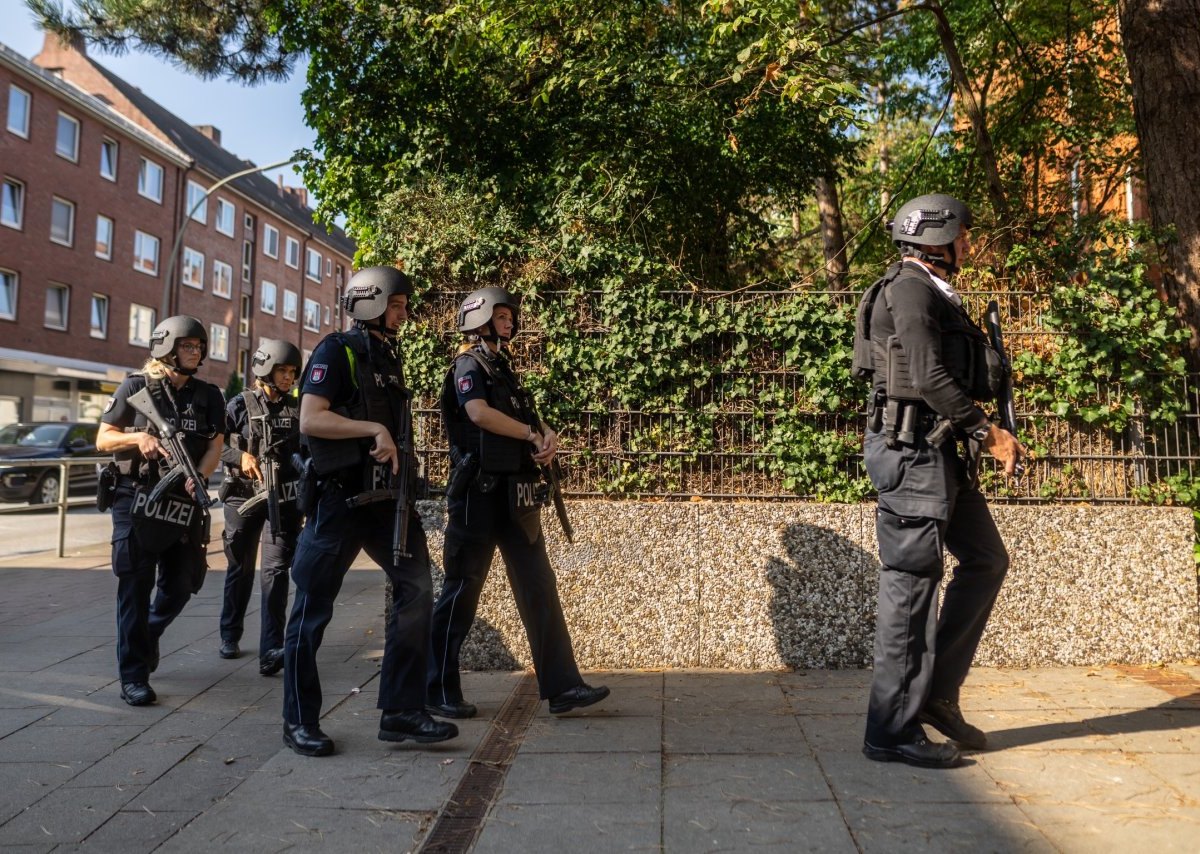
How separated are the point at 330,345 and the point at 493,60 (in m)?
6.02

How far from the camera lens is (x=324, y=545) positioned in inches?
158

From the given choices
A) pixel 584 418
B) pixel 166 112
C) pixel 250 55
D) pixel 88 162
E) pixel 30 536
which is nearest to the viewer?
pixel 584 418

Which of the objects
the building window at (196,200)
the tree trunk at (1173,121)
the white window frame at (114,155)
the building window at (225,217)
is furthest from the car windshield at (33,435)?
the building window at (225,217)

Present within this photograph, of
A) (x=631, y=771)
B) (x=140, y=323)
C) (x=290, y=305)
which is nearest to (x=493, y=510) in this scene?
(x=631, y=771)

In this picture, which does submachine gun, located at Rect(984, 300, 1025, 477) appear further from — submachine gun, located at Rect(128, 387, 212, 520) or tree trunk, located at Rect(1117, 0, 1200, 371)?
submachine gun, located at Rect(128, 387, 212, 520)

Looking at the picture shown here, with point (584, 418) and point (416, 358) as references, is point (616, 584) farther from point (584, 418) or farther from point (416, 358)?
point (416, 358)

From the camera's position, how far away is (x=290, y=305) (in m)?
53.6

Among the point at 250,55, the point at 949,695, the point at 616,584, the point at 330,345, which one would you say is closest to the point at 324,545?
the point at 330,345

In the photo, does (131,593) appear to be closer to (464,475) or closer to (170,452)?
(170,452)

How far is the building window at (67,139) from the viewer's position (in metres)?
32.7

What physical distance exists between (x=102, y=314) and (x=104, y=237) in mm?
2841

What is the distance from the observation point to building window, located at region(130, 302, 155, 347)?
3694cm

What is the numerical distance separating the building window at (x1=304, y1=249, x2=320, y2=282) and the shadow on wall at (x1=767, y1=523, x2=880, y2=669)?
54.6 m

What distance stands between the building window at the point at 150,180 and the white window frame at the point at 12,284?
7912mm
